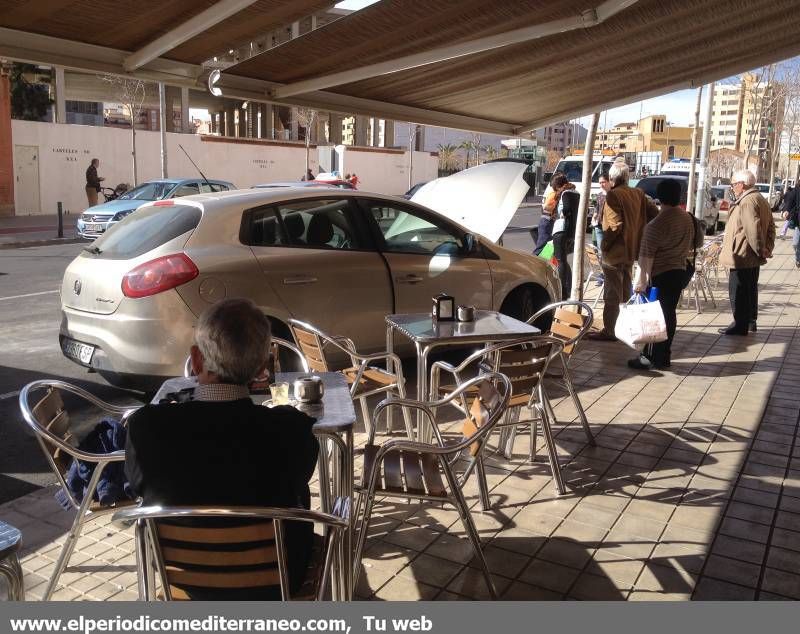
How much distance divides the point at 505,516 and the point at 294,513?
211 centimetres

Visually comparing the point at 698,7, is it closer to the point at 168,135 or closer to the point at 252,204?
the point at 252,204

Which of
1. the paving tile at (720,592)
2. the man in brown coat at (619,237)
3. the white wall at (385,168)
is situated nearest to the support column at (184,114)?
the white wall at (385,168)

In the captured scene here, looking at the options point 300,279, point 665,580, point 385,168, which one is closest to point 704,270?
point 300,279

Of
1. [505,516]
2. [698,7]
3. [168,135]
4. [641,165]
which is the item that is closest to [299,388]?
[505,516]

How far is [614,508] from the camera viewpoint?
13.3 ft

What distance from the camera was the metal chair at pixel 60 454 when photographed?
116 inches

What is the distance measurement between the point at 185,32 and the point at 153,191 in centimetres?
1600

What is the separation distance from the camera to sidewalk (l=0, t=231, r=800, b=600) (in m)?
3.29

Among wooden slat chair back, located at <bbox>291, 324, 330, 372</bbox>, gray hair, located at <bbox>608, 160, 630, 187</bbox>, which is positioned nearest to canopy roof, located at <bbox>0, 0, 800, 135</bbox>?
gray hair, located at <bbox>608, 160, 630, 187</bbox>

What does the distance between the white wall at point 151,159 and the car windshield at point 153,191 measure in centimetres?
923

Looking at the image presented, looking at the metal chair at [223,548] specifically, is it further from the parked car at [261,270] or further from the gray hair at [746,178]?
the gray hair at [746,178]

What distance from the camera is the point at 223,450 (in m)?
2.13

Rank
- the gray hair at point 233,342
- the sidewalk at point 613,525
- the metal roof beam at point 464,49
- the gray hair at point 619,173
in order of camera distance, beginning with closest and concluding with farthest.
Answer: the gray hair at point 233,342 → the sidewalk at point 613,525 → the metal roof beam at point 464,49 → the gray hair at point 619,173

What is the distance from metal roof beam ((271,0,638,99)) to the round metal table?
11.5ft
